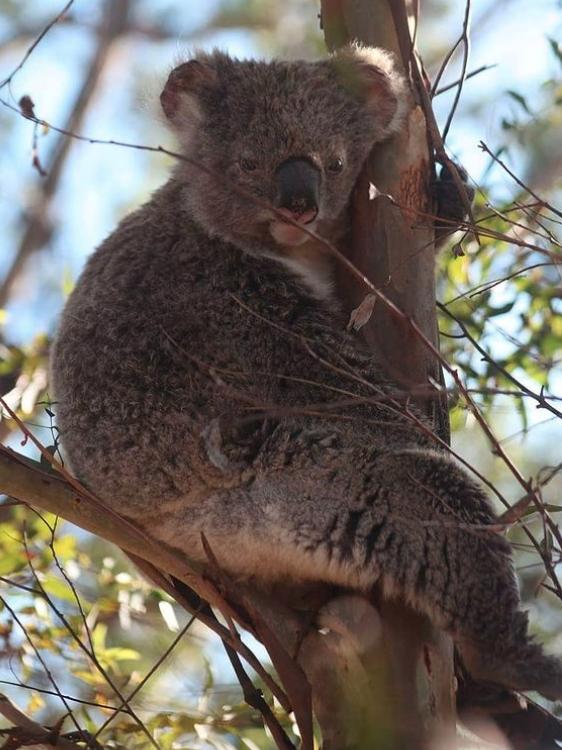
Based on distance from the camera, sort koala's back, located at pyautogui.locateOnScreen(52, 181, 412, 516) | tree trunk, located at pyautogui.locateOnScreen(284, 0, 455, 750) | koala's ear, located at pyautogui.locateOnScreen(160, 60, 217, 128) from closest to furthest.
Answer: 1. tree trunk, located at pyautogui.locateOnScreen(284, 0, 455, 750)
2. koala's back, located at pyautogui.locateOnScreen(52, 181, 412, 516)
3. koala's ear, located at pyautogui.locateOnScreen(160, 60, 217, 128)

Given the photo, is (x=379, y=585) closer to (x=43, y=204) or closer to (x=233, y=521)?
(x=233, y=521)

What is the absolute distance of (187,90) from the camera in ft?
14.0

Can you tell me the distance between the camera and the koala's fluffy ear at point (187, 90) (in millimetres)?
4230

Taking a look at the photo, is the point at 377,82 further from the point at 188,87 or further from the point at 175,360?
the point at 175,360

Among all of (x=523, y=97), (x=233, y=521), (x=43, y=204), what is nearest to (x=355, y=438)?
(x=233, y=521)

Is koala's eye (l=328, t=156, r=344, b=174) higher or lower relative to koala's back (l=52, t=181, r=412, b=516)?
higher

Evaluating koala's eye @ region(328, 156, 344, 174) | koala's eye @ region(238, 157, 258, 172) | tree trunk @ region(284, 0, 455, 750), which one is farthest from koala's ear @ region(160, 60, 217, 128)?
koala's eye @ region(328, 156, 344, 174)

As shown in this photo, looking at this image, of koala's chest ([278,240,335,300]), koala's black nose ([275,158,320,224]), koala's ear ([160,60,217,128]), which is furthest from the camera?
koala's ear ([160,60,217,128])

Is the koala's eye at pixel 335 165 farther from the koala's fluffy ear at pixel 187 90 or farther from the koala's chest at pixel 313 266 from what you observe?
the koala's fluffy ear at pixel 187 90

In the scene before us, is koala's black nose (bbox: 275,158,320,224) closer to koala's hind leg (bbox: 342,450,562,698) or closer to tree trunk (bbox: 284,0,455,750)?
tree trunk (bbox: 284,0,455,750)

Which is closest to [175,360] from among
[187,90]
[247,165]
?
[247,165]

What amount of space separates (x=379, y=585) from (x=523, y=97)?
2.22 m

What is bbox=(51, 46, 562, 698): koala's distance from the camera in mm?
3125

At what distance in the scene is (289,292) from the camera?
3.82m
